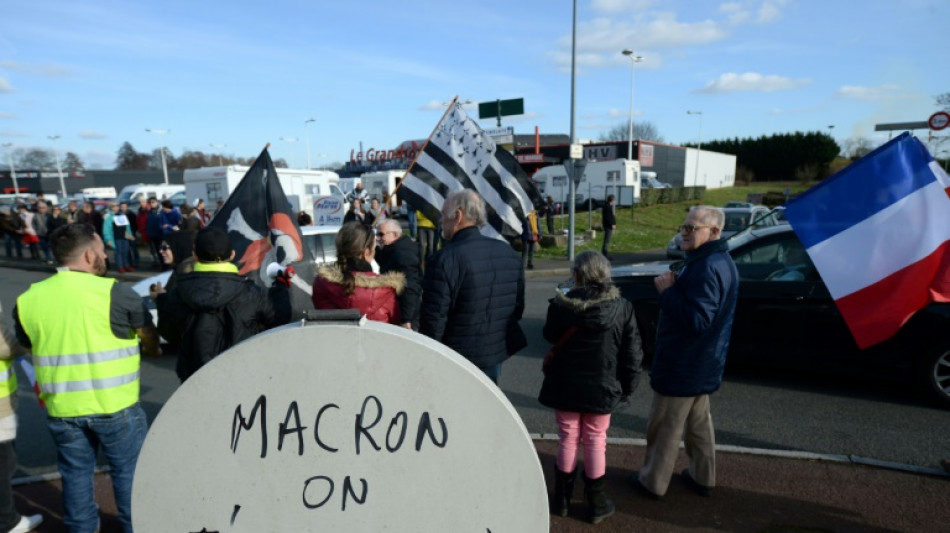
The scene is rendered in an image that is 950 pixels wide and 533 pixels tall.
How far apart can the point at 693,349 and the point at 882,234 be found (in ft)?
3.65

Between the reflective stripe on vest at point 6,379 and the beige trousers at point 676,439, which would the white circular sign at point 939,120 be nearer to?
the beige trousers at point 676,439

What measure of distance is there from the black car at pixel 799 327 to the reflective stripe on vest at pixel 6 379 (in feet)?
16.1

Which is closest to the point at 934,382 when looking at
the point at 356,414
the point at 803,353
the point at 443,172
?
the point at 803,353

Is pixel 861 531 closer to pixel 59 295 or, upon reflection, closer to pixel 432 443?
pixel 432 443

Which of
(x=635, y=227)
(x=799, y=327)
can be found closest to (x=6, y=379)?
(x=799, y=327)

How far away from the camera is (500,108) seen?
650 inches

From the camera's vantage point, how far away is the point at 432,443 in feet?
5.27

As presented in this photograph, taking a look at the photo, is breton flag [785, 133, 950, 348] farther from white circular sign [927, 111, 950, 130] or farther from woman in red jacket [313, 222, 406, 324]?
white circular sign [927, 111, 950, 130]

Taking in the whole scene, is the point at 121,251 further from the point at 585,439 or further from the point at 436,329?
the point at 585,439

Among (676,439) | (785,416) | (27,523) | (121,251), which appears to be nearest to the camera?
(27,523)

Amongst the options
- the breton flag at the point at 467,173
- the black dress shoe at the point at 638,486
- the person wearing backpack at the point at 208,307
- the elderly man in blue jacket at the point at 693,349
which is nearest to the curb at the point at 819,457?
the black dress shoe at the point at 638,486

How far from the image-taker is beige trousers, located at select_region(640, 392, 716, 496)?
10.6 feet

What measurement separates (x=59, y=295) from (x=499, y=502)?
7.12 feet

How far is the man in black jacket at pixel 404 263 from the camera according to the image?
3047 millimetres
